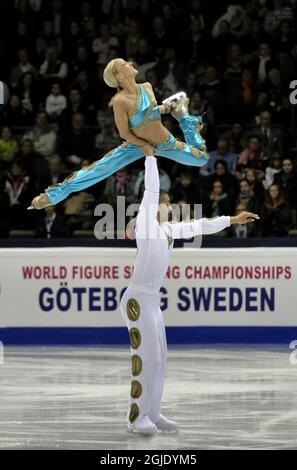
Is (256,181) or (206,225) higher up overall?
(206,225)

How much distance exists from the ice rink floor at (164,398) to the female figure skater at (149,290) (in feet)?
1.34

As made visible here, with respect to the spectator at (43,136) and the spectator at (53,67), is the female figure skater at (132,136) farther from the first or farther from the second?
the spectator at (53,67)

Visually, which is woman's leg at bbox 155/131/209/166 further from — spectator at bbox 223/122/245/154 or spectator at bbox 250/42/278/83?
spectator at bbox 250/42/278/83

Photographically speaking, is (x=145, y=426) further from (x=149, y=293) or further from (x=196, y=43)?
(x=196, y=43)

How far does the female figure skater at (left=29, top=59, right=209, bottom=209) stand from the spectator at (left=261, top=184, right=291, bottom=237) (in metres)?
7.55

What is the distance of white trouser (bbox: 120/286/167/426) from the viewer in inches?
392

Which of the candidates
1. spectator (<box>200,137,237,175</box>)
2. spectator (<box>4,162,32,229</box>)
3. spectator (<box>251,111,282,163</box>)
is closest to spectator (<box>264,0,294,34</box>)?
spectator (<box>251,111,282,163</box>)

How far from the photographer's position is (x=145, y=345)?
32.7 ft

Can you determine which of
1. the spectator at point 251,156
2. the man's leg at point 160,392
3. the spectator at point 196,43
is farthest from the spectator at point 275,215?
the man's leg at point 160,392

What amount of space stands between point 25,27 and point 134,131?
39.2 ft

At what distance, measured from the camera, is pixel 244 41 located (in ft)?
67.7

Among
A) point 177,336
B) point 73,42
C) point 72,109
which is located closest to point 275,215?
point 177,336

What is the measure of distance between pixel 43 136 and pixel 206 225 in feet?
32.5
